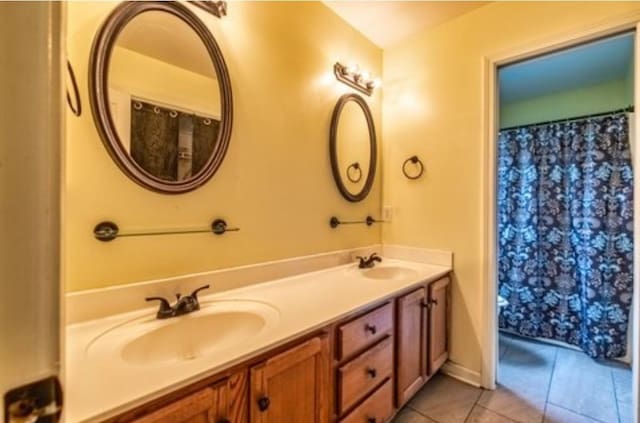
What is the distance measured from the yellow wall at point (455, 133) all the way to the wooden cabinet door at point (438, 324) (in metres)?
0.09

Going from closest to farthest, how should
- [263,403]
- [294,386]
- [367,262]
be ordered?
[263,403] → [294,386] → [367,262]

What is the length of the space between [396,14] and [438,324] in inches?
80.1

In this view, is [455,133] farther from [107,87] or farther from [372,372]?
[107,87]

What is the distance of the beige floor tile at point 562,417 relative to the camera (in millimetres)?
1688

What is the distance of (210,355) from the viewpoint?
86 cm

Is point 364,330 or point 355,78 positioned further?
point 355,78

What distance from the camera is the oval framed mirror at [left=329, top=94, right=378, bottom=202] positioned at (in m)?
2.04

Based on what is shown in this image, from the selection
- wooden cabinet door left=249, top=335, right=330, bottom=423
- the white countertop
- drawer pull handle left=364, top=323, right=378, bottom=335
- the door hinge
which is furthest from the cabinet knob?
the door hinge

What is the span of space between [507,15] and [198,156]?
79.5 inches

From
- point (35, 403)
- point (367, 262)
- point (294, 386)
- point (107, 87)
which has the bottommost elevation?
point (294, 386)

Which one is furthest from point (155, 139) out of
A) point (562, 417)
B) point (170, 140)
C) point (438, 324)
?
point (562, 417)

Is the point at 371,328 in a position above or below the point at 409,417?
above

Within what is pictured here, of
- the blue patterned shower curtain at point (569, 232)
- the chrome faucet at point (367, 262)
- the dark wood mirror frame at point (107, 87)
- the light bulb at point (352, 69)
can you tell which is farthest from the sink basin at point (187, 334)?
the blue patterned shower curtain at point (569, 232)

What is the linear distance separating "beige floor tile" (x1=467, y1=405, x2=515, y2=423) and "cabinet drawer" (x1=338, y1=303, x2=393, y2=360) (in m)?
0.78
